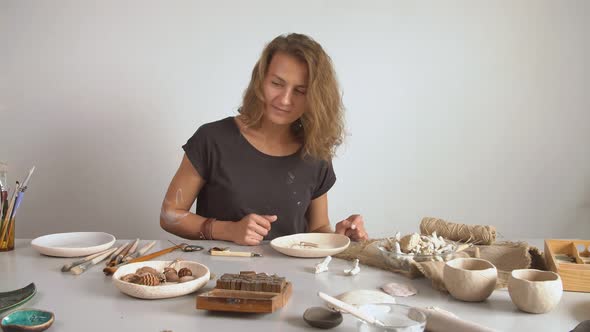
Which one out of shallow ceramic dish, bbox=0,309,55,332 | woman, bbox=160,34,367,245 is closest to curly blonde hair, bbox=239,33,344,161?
woman, bbox=160,34,367,245

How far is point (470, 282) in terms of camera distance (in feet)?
4.46

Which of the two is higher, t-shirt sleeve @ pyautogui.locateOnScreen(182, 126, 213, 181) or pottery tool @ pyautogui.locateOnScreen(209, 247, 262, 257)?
t-shirt sleeve @ pyautogui.locateOnScreen(182, 126, 213, 181)

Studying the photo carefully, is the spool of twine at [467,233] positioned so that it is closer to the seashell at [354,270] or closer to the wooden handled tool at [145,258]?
the seashell at [354,270]

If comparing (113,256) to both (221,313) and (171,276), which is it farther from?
(221,313)

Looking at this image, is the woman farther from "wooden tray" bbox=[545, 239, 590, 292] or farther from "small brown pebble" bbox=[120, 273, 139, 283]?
"wooden tray" bbox=[545, 239, 590, 292]

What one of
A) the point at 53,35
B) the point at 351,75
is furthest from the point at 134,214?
the point at 351,75

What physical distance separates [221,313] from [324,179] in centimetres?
124

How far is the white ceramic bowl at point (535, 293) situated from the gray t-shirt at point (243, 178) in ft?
3.73

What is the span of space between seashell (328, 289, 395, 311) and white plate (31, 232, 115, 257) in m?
0.78

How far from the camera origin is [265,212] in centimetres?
231

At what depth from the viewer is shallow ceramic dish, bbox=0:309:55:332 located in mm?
1151

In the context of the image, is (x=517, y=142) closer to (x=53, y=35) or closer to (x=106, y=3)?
(x=106, y=3)

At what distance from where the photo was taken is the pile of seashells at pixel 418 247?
1.63 m

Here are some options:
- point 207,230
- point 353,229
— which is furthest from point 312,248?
point 207,230
